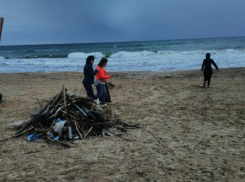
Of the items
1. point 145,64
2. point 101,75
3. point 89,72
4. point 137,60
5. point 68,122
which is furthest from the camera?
point 137,60

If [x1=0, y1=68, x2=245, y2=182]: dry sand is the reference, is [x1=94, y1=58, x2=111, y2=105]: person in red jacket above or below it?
above

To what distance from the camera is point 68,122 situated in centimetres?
482

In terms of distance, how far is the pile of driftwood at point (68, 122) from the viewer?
464 cm

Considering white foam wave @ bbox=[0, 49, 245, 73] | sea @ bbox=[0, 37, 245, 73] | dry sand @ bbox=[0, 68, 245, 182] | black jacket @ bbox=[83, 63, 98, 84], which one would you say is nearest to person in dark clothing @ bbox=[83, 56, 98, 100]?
black jacket @ bbox=[83, 63, 98, 84]

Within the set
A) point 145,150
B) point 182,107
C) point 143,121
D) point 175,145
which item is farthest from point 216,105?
point 145,150

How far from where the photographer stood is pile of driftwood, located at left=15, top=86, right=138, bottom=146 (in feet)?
15.2

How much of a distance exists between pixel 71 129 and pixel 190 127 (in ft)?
8.56

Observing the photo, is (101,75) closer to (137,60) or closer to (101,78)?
(101,78)

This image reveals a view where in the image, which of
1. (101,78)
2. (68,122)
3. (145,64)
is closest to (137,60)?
(145,64)

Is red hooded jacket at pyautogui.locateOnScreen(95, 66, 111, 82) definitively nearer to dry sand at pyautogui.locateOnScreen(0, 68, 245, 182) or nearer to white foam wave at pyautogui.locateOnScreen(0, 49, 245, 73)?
dry sand at pyautogui.locateOnScreen(0, 68, 245, 182)

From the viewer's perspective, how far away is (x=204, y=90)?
9.85 meters

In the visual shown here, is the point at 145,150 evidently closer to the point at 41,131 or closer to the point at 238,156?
the point at 238,156

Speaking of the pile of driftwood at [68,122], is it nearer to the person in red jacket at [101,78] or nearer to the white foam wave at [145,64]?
the person in red jacket at [101,78]

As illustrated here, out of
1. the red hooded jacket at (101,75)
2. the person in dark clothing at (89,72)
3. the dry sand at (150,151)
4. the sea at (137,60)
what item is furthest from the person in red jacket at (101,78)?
the sea at (137,60)
